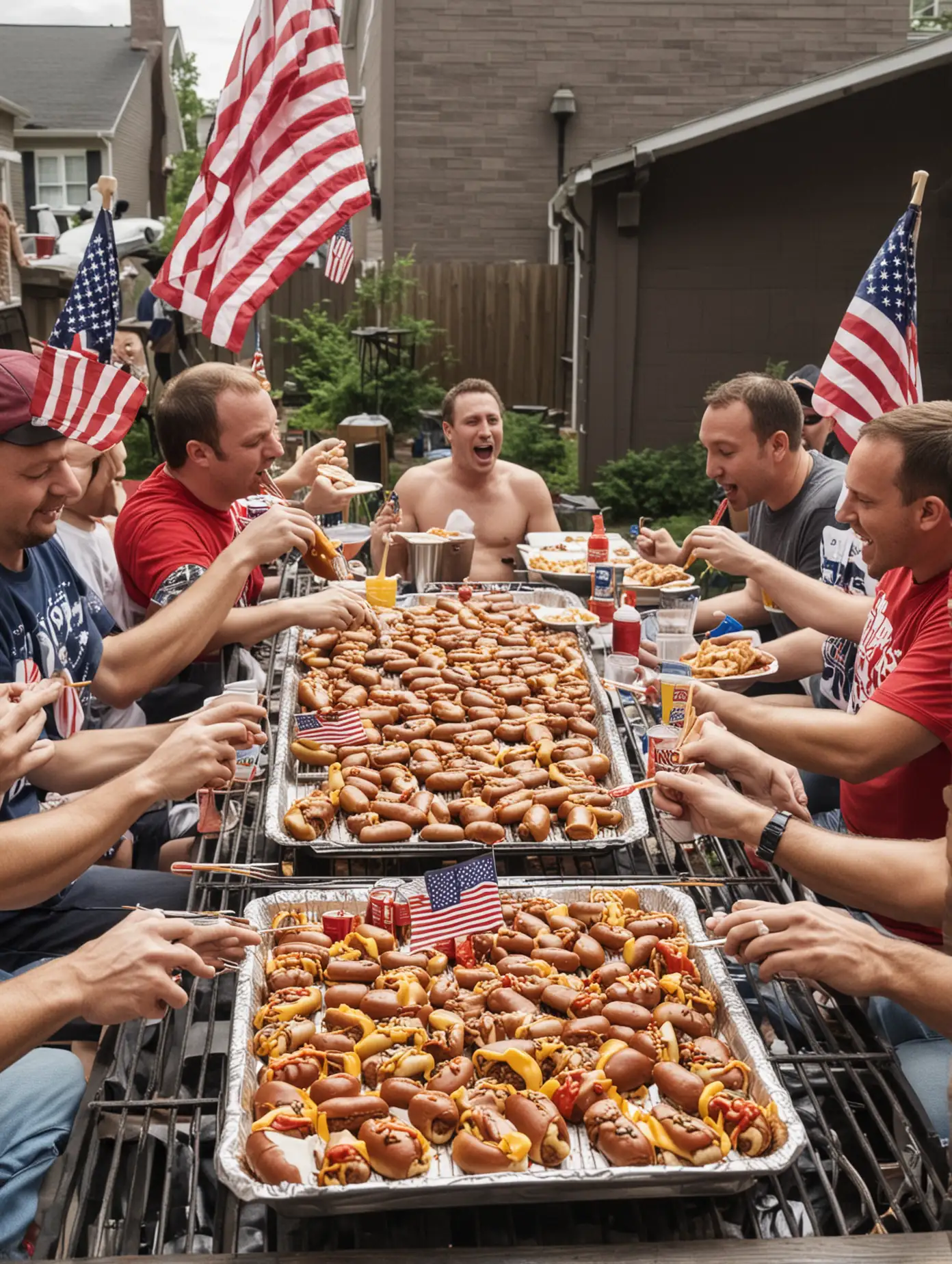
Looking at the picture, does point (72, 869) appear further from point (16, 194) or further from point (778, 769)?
point (16, 194)

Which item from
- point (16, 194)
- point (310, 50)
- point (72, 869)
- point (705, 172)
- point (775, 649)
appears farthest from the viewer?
point (16, 194)

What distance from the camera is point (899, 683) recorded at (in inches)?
137

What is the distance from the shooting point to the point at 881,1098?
2.43 metres

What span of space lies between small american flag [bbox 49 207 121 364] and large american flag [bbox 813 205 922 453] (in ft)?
10.4

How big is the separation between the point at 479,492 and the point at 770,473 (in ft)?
7.20

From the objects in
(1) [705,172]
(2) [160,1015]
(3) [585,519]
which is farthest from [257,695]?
(1) [705,172]

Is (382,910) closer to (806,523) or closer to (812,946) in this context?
(812,946)

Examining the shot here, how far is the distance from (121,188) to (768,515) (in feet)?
92.7

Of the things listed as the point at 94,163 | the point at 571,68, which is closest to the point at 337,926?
the point at 571,68

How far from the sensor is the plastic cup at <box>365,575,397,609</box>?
5.71m

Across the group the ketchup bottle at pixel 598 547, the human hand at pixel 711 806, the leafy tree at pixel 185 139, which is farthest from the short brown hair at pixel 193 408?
the leafy tree at pixel 185 139

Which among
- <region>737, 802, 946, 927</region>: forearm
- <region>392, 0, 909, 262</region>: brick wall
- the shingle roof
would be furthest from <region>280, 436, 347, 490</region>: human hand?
the shingle roof

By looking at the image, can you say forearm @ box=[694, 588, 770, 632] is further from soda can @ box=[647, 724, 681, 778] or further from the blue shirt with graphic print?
the blue shirt with graphic print

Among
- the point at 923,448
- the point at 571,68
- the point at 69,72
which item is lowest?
the point at 923,448
